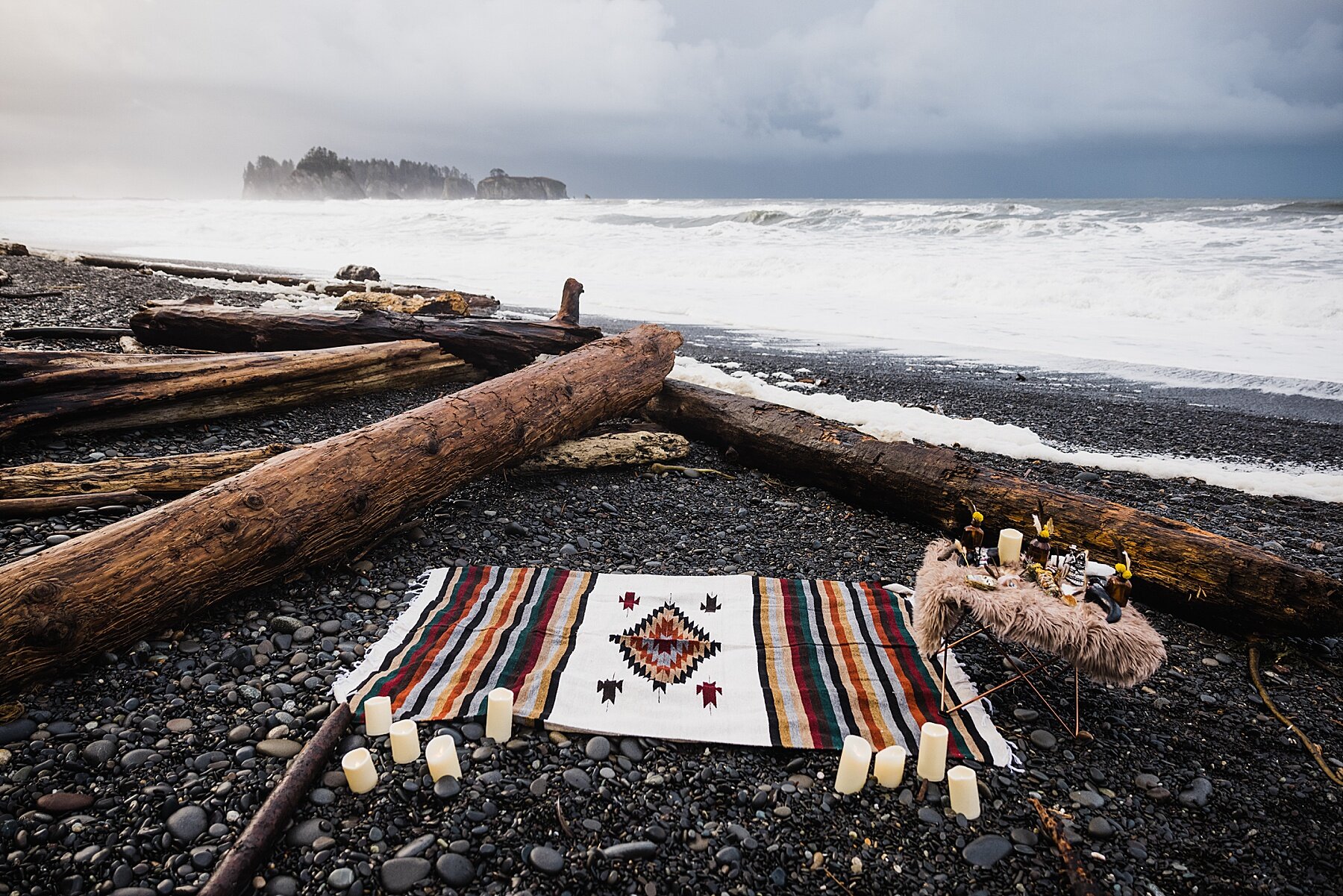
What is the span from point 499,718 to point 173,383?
403 cm

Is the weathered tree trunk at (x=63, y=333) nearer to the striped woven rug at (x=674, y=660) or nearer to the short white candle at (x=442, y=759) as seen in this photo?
the striped woven rug at (x=674, y=660)

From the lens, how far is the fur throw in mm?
2527

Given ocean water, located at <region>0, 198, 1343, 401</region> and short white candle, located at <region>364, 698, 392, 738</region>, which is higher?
ocean water, located at <region>0, 198, 1343, 401</region>

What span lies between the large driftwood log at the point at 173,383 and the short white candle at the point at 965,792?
5394 mm

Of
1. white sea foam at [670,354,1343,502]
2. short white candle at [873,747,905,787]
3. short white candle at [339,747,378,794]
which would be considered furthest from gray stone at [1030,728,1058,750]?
white sea foam at [670,354,1343,502]

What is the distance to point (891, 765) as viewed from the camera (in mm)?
2400

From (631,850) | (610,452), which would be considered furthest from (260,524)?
(610,452)

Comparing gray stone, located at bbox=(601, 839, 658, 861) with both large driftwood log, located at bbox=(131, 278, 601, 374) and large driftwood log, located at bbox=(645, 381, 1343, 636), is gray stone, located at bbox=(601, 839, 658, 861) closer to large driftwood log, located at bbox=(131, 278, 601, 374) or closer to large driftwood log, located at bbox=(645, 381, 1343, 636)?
large driftwood log, located at bbox=(645, 381, 1343, 636)

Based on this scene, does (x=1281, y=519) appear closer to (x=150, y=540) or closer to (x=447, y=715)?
(x=447, y=715)

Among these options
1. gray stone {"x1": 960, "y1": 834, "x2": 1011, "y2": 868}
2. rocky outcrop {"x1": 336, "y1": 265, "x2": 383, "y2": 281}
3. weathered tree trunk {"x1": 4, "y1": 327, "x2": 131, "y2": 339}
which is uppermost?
rocky outcrop {"x1": 336, "y1": 265, "x2": 383, "y2": 281}

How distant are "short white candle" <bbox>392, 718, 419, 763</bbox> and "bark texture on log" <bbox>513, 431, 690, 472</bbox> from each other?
2.88 m

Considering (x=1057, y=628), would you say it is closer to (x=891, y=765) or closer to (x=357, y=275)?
(x=891, y=765)

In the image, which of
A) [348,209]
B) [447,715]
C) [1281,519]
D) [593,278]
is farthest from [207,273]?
[348,209]

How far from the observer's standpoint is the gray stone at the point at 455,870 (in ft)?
6.68
